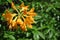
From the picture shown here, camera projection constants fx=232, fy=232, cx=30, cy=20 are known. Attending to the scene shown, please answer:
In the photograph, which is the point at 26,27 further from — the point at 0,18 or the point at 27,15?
the point at 0,18

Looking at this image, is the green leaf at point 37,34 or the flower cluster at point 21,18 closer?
the flower cluster at point 21,18

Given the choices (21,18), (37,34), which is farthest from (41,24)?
(21,18)

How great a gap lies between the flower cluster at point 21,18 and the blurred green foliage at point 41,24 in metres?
0.16

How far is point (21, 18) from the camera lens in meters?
2.79

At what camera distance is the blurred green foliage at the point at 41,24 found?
9.35 ft

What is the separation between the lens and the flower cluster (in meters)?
2.64

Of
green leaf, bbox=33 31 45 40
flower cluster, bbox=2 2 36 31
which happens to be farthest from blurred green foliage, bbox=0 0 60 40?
flower cluster, bbox=2 2 36 31

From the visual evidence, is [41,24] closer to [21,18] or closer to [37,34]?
[37,34]

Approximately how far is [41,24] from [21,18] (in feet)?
0.98

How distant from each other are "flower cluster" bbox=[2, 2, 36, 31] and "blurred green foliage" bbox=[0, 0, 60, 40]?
155mm

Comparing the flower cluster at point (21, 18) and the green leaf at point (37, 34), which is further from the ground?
the flower cluster at point (21, 18)

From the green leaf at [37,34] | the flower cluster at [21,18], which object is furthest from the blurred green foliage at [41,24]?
Result: the flower cluster at [21,18]

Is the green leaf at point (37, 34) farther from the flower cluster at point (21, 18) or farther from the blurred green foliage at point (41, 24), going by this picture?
the flower cluster at point (21, 18)

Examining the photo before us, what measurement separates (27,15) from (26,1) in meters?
0.40
